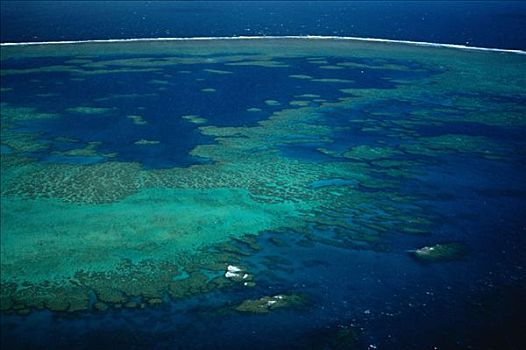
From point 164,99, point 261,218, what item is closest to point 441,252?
point 261,218

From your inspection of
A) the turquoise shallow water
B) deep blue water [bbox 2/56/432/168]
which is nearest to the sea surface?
the turquoise shallow water

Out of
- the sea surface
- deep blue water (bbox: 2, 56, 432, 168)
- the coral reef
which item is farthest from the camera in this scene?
deep blue water (bbox: 2, 56, 432, 168)

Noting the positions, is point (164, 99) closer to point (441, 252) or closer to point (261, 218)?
point (261, 218)

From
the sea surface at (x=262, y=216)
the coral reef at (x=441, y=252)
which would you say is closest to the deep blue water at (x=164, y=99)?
the sea surface at (x=262, y=216)

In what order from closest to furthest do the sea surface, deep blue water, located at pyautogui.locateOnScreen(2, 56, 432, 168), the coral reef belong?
the sea surface
the coral reef
deep blue water, located at pyautogui.locateOnScreen(2, 56, 432, 168)

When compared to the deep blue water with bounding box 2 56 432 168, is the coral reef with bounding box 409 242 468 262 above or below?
below

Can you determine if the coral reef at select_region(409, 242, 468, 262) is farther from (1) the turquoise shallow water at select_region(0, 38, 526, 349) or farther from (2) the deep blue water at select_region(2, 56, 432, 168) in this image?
(2) the deep blue water at select_region(2, 56, 432, 168)
